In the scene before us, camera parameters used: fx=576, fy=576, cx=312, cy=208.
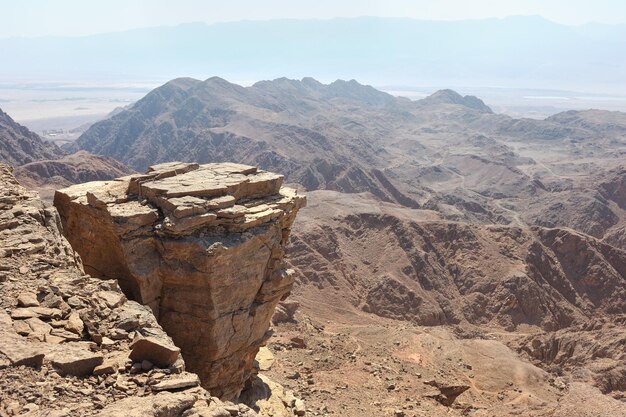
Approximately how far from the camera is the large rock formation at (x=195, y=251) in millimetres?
14828

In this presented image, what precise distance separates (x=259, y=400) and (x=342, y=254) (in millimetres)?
32134

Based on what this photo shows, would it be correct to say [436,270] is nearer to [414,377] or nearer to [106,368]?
[414,377]

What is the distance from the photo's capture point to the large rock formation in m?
14.8

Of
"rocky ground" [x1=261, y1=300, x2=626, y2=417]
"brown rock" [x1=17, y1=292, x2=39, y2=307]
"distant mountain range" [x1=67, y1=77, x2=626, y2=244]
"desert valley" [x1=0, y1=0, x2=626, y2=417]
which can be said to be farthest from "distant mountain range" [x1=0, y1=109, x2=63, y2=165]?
"brown rock" [x1=17, y1=292, x2=39, y2=307]

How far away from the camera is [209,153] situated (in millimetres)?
110250

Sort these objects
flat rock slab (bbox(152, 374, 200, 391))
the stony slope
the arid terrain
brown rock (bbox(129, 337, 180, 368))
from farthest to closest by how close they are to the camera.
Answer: the stony slope < the arid terrain < brown rock (bbox(129, 337, 180, 368)) < flat rock slab (bbox(152, 374, 200, 391))

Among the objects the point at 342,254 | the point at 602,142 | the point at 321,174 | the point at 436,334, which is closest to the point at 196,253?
the point at 436,334

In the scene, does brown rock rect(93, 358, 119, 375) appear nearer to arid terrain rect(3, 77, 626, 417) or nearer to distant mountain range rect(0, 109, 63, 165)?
arid terrain rect(3, 77, 626, 417)

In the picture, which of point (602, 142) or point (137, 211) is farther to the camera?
point (602, 142)

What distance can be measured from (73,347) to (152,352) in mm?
1222

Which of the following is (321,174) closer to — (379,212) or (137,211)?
(379,212)

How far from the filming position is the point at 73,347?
9.17m

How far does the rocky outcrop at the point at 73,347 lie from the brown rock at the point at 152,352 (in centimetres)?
2

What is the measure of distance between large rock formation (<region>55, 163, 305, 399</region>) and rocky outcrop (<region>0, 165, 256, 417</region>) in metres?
2.53
